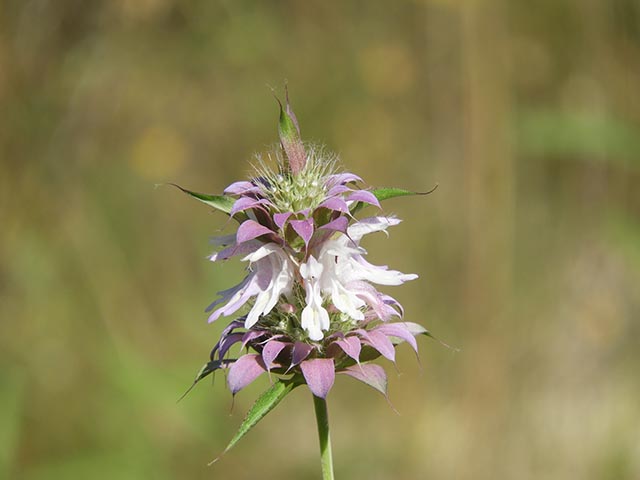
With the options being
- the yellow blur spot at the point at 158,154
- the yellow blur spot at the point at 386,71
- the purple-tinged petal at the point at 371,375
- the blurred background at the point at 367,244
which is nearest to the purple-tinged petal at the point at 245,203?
Answer: the purple-tinged petal at the point at 371,375

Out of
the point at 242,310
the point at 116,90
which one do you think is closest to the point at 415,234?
the point at 116,90

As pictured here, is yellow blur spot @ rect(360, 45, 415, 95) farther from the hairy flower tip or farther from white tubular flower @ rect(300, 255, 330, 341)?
white tubular flower @ rect(300, 255, 330, 341)

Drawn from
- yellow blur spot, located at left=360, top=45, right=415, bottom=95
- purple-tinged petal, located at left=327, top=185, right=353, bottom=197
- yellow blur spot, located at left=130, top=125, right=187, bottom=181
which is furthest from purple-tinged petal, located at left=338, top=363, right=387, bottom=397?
yellow blur spot, located at left=360, top=45, right=415, bottom=95

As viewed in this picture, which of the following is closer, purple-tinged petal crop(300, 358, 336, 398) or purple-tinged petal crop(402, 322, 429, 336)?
purple-tinged petal crop(300, 358, 336, 398)

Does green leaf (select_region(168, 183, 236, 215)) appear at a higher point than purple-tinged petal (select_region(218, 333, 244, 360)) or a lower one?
higher

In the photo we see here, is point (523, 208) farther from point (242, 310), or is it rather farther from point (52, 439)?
point (242, 310)

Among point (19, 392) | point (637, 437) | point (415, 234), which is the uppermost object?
point (415, 234)
